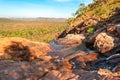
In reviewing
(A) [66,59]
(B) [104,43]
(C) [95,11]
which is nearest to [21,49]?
(A) [66,59]

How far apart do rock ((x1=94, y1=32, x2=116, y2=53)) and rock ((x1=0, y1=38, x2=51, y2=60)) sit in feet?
19.4

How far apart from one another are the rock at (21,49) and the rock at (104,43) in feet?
19.4

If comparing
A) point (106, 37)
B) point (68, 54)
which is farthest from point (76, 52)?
point (106, 37)

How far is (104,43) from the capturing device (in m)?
25.2

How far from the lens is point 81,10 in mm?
53281

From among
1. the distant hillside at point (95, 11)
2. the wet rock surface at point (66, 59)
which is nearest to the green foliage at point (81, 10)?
the distant hillside at point (95, 11)

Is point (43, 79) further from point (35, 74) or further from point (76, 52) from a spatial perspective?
point (76, 52)

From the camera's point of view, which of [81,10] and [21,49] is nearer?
[21,49]

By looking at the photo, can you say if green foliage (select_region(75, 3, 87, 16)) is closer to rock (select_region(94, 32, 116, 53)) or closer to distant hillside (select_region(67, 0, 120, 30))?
distant hillside (select_region(67, 0, 120, 30))

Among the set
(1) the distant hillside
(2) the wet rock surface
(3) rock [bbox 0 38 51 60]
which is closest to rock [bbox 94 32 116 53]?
(2) the wet rock surface

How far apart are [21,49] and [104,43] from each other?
9.74 metres

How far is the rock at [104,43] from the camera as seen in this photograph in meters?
24.9

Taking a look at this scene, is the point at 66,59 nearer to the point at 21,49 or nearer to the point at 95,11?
the point at 21,49

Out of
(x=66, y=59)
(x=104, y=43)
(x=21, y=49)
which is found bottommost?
(x=21, y=49)
